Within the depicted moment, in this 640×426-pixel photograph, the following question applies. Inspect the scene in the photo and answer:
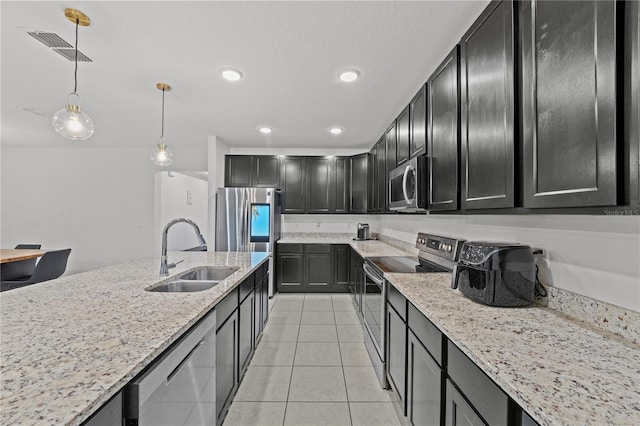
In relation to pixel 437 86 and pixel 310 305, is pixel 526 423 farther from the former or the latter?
pixel 310 305

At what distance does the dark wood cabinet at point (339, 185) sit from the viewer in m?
5.02

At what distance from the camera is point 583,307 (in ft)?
3.83

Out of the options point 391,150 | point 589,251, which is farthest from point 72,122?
point 589,251

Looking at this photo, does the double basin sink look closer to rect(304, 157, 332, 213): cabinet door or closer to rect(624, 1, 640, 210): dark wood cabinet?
rect(624, 1, 640, 210): dark wood cabinet

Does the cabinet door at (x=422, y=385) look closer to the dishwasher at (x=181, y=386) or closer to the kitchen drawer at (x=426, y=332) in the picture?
the kitchen drawer at (x=426, y=332)

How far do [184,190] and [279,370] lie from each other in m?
5.15

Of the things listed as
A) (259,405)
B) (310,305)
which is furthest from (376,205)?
(259,405)

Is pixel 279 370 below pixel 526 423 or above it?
below

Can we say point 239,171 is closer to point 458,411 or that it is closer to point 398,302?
point 398,302

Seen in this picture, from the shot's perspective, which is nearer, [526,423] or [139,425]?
[526,423]

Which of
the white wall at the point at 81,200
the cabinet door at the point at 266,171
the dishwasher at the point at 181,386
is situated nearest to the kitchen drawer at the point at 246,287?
the dishwasher at the point at 181,386

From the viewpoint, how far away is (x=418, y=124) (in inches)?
88.2

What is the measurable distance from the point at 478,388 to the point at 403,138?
2.13 metres

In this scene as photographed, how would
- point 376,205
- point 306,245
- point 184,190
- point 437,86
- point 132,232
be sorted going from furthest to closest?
1. point 184,190
2. point 132,232
3. point 306,245
4. point 376,205
5. point 437,86
